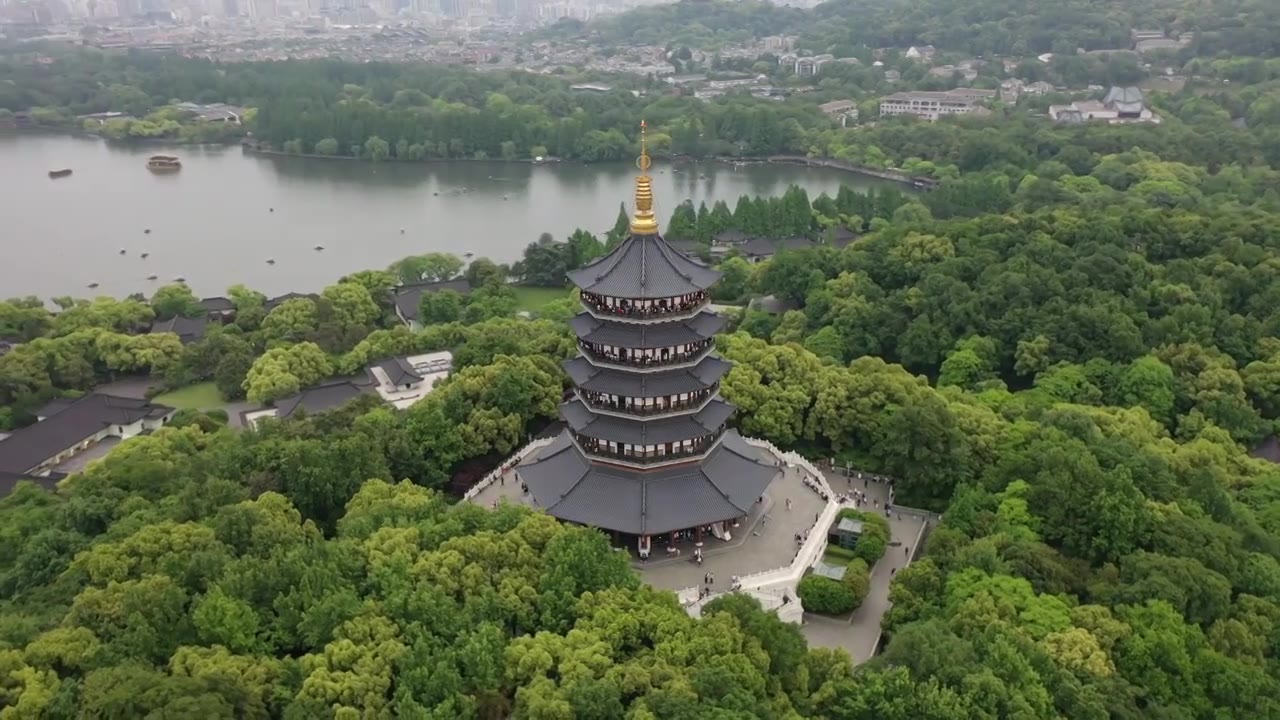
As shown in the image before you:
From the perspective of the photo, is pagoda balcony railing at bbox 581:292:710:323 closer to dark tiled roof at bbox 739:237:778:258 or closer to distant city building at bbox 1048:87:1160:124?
dark tiled roof at bbox 739:237:778:258

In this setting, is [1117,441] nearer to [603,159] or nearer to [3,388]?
[3,388]

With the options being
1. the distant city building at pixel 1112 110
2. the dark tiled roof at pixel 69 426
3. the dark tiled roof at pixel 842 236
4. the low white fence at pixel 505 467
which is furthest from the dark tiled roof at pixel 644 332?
the distant city building at pixel 1112 110

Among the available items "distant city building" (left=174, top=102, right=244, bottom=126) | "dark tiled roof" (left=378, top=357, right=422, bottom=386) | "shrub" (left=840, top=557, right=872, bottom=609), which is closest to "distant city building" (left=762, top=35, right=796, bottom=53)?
"distant city building" (left=174, top=102, right=244, bottom=126)

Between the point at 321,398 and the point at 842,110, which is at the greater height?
the point at 842,110

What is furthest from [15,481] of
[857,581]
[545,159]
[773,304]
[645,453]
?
[545,159]

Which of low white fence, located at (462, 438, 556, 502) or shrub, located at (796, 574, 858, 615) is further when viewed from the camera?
low white fence, located at (462, 438, 556, 502)

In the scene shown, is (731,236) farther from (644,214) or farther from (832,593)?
(832,593)

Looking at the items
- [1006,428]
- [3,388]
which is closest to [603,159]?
[3,388]
